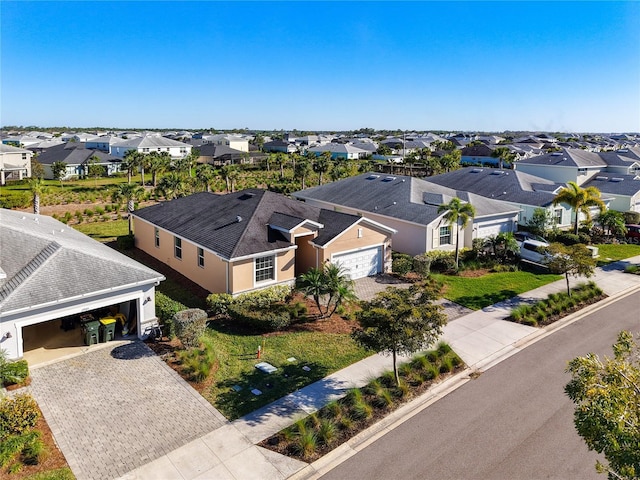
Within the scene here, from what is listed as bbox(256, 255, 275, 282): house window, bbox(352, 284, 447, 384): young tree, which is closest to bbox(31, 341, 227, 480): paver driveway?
bbox(352, 284, 447, 384): young tree

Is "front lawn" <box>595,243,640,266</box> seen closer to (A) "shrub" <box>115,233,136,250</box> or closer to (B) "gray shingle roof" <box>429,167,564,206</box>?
(B) "gray shingle roof" <box>429,167,564,206</box>

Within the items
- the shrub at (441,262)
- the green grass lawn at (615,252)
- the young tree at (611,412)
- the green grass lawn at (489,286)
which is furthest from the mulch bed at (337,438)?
the green grass lawn at (615,252)

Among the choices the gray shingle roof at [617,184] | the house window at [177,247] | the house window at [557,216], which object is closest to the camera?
the house window at [177,247]

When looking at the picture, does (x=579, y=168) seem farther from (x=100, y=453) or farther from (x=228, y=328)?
(x=100, y=453)

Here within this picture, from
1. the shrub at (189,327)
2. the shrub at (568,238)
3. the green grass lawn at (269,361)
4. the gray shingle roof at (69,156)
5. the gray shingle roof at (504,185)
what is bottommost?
the green grass lawn at (269,361)

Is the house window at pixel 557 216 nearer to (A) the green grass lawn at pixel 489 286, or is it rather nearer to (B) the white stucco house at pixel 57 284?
(A) the green grass lawn at pixel 489 286

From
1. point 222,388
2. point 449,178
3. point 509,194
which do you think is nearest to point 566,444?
point 222,388
